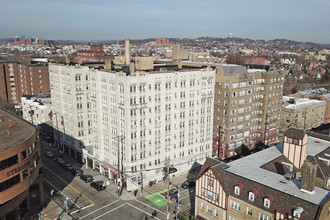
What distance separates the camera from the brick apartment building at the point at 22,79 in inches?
5755

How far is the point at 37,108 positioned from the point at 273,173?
99.1 m

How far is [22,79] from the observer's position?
6004 inches

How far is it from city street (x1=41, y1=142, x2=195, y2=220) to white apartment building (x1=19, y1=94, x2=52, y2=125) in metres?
45.5

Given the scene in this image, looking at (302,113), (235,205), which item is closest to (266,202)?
(235,205)

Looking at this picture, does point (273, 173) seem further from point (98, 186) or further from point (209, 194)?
point (98, 186)

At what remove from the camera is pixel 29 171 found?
55062 millimetres

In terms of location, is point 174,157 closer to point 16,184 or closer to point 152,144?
point 152,144

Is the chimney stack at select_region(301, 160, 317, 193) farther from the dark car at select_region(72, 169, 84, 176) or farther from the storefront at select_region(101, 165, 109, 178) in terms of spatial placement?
the dark car at select_region(72, 169, 84, 176)

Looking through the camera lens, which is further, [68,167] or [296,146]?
[68,167]

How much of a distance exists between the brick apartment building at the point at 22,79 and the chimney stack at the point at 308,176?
13496cm

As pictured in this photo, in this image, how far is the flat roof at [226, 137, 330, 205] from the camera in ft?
144

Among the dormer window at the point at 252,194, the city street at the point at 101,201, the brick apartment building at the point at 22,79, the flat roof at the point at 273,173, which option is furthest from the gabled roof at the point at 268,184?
the brick apartment building at the point at 22,79

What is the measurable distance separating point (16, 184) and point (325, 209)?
50.9 m

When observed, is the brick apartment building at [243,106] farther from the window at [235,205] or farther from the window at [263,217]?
the window at [263,217]
